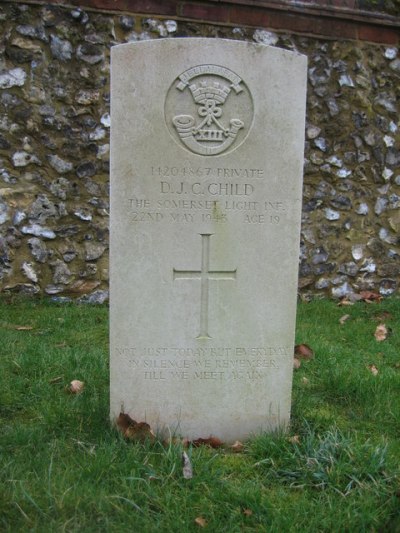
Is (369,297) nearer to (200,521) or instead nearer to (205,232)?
(205,232)

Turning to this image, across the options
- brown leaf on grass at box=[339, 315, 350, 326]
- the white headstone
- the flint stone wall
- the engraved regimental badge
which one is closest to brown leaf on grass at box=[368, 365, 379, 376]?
the white headstone

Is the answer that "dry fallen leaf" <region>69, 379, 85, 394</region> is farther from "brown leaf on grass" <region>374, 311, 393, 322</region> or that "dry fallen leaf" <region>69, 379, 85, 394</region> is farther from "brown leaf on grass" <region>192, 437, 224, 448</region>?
"brown leaf on grass" <region>374, 311, 393, 322</region>

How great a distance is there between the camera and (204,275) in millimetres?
3162

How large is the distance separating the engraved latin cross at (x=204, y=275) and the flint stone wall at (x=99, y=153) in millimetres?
2980

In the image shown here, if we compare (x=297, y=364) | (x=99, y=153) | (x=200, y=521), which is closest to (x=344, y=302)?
(x=297, y=364)

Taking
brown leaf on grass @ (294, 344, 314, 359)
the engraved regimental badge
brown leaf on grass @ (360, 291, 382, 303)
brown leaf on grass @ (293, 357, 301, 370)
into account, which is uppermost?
the engraved regimental badge

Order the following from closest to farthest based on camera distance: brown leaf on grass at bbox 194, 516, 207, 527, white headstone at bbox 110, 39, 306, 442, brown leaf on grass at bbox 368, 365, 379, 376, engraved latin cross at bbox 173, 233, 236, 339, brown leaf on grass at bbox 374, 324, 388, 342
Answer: brown leaf on grass at bbox 194, 516, 207, 527
white headstone at bbox 110, 39, 306, 442
engraved latin cross at bbox 173, 233, 236, 339
brown leaf on grass at bbox 368, 365, 379, 376
brown leaf on grass at bbox 374, 324, 388, 342

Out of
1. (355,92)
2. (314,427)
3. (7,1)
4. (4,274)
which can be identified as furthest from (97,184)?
(314,427)

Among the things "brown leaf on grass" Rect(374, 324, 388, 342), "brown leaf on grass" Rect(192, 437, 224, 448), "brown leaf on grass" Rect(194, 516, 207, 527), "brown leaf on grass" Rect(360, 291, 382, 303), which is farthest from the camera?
"brown leaf on grass" Rect(360, 291, 382, 303)

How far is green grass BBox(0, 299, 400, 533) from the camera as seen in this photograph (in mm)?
2463

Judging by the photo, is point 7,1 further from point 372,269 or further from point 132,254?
point 372,269

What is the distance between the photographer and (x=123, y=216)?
304cm

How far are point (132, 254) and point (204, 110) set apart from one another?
83cm

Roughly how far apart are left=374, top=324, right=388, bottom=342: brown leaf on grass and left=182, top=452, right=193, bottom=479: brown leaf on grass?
2.79 m
